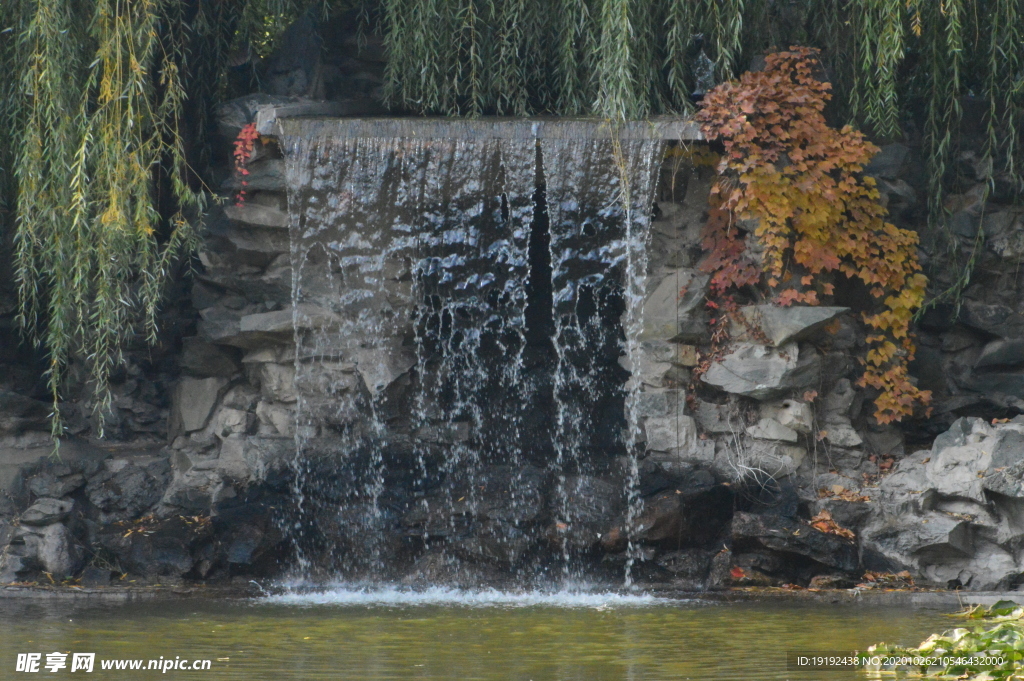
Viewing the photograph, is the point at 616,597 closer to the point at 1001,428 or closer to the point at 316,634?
the point at 316,634

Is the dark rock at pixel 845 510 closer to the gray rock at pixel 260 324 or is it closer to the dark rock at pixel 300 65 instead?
the gray rock at pixel 260 324

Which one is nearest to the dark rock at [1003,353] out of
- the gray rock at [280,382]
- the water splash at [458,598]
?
the water splash at [458,598]

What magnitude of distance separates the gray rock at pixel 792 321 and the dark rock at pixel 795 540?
1173 mm

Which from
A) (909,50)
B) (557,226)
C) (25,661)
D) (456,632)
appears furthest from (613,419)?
(25,661)

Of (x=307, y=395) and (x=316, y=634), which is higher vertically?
(x=307, y=395)

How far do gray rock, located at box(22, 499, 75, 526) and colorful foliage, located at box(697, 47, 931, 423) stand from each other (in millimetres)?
4510

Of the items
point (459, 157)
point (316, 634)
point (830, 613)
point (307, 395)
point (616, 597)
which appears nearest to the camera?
point (316, 634)

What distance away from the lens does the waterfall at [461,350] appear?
24.1ft

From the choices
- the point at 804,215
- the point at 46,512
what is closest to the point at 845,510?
the point at 804,215

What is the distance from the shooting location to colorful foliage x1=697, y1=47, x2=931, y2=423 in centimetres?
725

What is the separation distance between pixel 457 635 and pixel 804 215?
3635 millimetres

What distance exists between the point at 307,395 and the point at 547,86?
2.75 metres

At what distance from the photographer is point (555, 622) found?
5.72 m

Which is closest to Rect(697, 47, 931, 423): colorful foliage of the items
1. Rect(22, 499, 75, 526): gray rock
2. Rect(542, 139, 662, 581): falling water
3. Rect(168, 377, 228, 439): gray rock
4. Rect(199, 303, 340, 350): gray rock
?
Rect(542, 139, 662, 581): falling water
